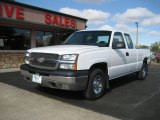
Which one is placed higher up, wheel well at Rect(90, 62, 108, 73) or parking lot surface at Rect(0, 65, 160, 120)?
wheel well at Rect(90, 62, 108, 73)

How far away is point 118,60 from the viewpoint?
7.11 m

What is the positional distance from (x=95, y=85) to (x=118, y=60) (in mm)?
1376

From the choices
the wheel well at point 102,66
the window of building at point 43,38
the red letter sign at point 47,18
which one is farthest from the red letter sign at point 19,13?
the wheel well at point 102,66

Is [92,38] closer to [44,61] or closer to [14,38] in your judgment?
[44,61]

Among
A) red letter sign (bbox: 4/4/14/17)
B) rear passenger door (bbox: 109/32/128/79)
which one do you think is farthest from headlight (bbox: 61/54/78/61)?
red letter sign (bbox: 4/4/14/17)

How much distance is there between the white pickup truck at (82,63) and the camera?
5.47 m

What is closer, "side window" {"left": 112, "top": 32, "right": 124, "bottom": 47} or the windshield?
the windshield

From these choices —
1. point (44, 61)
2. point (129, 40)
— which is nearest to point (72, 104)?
point (44, 61)

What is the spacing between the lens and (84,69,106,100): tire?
5891 millimetres

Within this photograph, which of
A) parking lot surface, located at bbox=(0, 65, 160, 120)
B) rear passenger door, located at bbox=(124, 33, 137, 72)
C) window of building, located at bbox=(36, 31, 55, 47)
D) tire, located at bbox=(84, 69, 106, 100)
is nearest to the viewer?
parking lot surface, located at bbox=(0, 65, 160, 120)

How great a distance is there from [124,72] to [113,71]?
0.94 meters

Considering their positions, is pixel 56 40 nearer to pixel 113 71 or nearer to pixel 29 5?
pixel 29 5

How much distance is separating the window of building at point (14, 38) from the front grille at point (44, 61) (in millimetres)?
7616

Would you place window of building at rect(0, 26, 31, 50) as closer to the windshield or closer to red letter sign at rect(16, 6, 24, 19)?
red letter sign at rect(16, 6, 24, 19)
